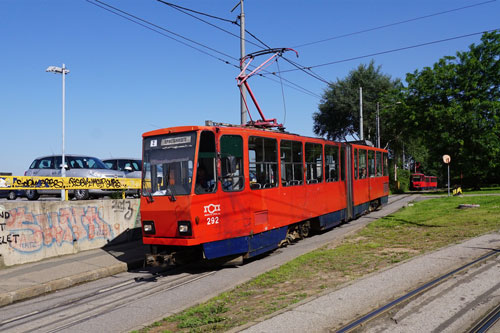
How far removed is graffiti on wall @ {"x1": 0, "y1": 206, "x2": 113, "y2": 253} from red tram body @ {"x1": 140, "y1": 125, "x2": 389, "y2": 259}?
10.5 feet

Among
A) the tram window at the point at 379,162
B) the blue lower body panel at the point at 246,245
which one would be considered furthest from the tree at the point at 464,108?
the blue lower body panel at the point at 246,245

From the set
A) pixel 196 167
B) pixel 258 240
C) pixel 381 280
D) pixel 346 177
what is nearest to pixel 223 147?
pixel 196 167

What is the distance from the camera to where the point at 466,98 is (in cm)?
3222

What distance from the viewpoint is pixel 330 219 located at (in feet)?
46.0

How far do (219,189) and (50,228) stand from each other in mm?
4953

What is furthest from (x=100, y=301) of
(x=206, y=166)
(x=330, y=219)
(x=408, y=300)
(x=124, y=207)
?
(x=330, y=219)

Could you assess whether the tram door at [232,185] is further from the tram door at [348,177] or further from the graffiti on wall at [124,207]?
the tram door at [348,177]

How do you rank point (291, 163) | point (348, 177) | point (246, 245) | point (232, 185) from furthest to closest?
1. point (348, 177)
2. point (291, 163)
3. point (246, 245)
4. point (232, 185)

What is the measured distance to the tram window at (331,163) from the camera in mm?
13626

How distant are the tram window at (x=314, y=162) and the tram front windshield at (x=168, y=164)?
447 cm

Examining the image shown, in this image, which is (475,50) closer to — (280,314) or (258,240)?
(258,240)

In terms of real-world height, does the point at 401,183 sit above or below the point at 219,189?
below

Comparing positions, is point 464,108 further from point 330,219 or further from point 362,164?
point 330,219

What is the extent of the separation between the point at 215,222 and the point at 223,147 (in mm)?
1554
